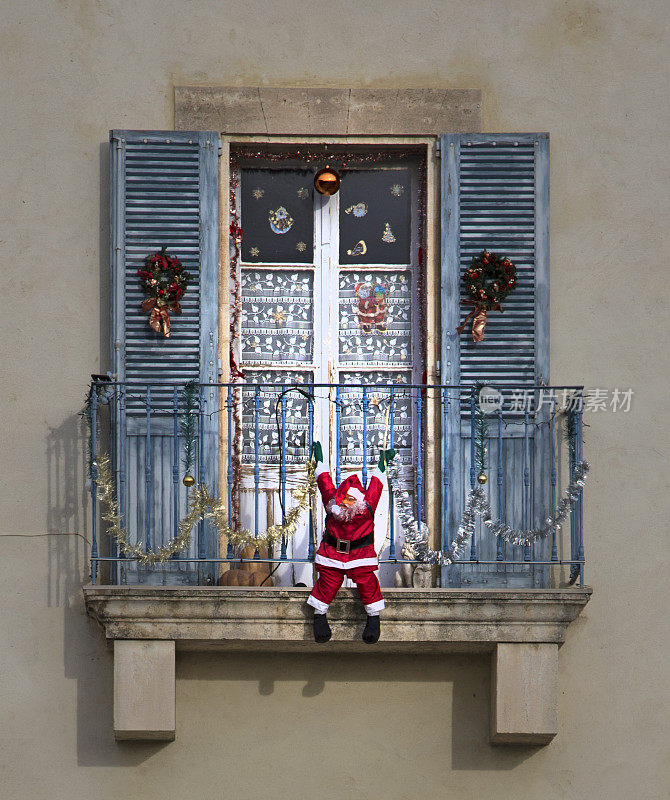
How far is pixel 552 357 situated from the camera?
8734 millimetres

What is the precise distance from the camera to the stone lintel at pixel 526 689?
26.7 ft

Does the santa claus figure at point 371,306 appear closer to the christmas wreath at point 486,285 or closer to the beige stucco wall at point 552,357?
the christmas wreath at point 486,285

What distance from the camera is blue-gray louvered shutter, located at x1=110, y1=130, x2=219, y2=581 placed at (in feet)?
27.9

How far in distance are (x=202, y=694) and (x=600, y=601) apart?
2.24 m

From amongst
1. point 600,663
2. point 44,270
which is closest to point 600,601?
point 600,663

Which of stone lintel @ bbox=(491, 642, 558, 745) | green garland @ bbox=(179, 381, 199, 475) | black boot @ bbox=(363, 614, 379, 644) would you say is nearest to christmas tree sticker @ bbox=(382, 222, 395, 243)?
green garland @ bbox=(179, 381, 199, 475)

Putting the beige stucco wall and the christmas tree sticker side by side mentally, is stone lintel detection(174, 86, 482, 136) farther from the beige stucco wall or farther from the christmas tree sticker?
the christmas tree sticker

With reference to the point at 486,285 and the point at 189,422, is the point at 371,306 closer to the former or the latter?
the point at 486,285

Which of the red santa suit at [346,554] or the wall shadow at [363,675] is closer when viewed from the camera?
the red santa suit at [346,554]

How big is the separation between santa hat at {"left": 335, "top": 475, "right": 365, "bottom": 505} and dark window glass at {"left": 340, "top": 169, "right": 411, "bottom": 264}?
5.24 feet

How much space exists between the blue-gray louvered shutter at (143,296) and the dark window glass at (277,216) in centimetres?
39

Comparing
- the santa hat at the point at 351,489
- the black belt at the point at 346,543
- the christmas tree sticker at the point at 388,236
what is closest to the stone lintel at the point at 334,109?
the christmas tree sticker at the point at 388,236

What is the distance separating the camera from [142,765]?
27.4 feet

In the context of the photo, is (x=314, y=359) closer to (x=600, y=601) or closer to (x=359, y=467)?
(x=359, y=467)
